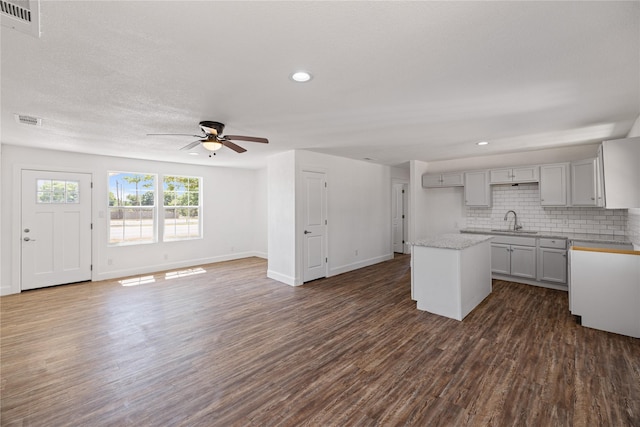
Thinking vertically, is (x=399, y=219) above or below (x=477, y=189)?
below

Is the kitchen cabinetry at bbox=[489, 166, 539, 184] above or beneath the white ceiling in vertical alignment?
beneath

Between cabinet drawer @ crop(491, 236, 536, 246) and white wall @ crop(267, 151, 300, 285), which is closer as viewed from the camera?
cabinet drawer @ crop(491, 236, 536, 246)

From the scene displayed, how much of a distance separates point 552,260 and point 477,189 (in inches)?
70.7

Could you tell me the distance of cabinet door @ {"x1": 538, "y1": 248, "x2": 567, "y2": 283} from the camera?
15.4 feet

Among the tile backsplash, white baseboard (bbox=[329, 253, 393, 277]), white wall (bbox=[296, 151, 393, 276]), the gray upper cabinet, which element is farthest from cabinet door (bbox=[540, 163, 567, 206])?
white baseboard (bbox=[329, 253, 393, 277])

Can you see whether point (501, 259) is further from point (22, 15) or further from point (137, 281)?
point (137, 281)

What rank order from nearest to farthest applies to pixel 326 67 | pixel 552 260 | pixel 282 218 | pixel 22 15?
pixel 22 15 < pixel 326 67 < pixel 552 260 < pixel 282 218

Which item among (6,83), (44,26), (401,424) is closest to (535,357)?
(401,424)

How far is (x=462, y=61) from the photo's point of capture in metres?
2.00

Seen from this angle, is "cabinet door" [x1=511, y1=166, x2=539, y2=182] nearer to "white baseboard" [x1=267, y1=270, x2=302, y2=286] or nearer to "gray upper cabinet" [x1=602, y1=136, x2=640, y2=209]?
"gray upper cabinet" [x1=602, y1=136, x2=640, y2=209]

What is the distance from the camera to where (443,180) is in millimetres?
6285

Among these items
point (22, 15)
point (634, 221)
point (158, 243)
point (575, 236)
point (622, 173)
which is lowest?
point (158, 243)

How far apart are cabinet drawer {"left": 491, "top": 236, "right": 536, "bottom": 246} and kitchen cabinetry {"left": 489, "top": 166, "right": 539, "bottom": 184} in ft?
3.56

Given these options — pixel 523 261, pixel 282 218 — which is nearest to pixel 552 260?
pixel 523 261
